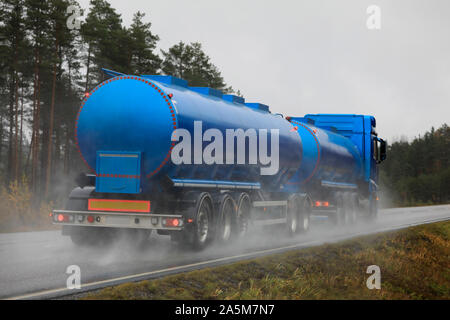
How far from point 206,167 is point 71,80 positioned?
43.1 m

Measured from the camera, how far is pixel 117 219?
11938mm

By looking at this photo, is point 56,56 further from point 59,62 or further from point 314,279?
point 314,279

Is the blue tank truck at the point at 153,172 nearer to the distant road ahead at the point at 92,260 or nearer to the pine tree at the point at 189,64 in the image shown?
the distant road ahead at the point at 92,260

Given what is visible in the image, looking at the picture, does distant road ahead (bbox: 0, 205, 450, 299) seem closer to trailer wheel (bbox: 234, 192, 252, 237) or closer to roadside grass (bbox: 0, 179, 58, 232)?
trailer wheel (bbox: 234, 192, 252, 237)

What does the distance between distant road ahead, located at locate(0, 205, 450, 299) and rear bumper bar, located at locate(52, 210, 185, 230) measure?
61cm

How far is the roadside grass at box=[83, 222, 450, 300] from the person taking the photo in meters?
7.57

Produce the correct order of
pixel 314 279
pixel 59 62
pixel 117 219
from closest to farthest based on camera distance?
1. pixel 314 279
2. pixel 117 219
3. pixel 59 62

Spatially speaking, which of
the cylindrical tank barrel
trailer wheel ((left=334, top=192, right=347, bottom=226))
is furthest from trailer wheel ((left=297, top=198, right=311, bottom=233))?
the cylindrical tank barrel

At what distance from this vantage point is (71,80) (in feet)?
176

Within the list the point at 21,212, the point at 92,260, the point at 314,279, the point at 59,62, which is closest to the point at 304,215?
the point at 21,212

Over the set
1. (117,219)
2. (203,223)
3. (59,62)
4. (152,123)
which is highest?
(59,62)

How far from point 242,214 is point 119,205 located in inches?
156

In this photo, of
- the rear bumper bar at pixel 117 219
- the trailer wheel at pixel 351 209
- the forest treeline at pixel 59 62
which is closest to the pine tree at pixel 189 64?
the forest treeline at pixel 59 62
